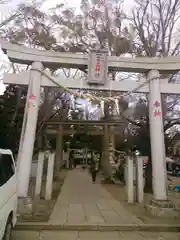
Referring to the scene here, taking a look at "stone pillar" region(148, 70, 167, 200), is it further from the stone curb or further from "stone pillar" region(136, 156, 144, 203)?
"stone pillar" region(136, 156, 144, 203)

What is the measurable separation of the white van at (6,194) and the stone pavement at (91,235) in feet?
3.87

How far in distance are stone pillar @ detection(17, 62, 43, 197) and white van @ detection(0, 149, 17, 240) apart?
2768mm

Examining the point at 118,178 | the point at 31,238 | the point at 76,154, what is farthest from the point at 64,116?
the point at 76,154

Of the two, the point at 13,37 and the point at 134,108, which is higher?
the point at 13,37

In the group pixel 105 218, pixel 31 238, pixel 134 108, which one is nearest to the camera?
pixel 31 238

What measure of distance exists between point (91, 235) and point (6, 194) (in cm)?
277

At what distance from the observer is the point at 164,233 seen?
6879mm

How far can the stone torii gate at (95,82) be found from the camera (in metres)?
8.57

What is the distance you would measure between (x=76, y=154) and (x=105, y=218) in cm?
4348

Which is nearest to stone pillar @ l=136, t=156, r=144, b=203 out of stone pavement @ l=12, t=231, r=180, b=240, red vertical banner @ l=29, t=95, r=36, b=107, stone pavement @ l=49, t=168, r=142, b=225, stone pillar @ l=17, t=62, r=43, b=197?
stone pavement @ l=49, t=168, r=142, b=225

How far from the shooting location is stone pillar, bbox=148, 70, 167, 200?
8.55m

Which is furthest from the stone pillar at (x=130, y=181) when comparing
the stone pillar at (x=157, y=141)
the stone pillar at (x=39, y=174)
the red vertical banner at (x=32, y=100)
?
the red vertical banner at (x=32, y=100)

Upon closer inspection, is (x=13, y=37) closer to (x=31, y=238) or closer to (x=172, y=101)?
(x=172, y=101)

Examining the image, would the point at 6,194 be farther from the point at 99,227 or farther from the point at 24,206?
the point at 24,206
